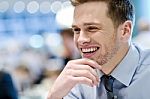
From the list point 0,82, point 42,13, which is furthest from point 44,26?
point 0,82

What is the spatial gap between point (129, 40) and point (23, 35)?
22.1 feet

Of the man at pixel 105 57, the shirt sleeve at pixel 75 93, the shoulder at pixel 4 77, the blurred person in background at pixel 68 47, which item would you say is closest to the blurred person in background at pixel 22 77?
the blurred person in background at pixel 68 47

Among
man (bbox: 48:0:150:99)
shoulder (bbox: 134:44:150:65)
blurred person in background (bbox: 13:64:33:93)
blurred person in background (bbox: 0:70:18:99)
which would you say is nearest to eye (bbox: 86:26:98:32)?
man (bbox: 48:0:150:99)

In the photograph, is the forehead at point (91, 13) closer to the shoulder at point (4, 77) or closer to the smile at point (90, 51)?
the smile at point (90, 51)

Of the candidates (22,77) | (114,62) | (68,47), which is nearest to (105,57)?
(114,62)

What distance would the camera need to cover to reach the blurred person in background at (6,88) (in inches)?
103

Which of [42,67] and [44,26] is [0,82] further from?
[44,26]

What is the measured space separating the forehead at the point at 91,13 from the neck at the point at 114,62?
0.50 feet

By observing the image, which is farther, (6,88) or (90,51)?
(6,88)

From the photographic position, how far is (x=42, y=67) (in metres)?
4.57

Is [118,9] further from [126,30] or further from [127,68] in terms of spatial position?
[127,68]

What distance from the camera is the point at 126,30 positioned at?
1635 mm

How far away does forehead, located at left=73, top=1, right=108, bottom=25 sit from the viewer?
5.17 feet

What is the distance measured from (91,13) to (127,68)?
0.26 metres
